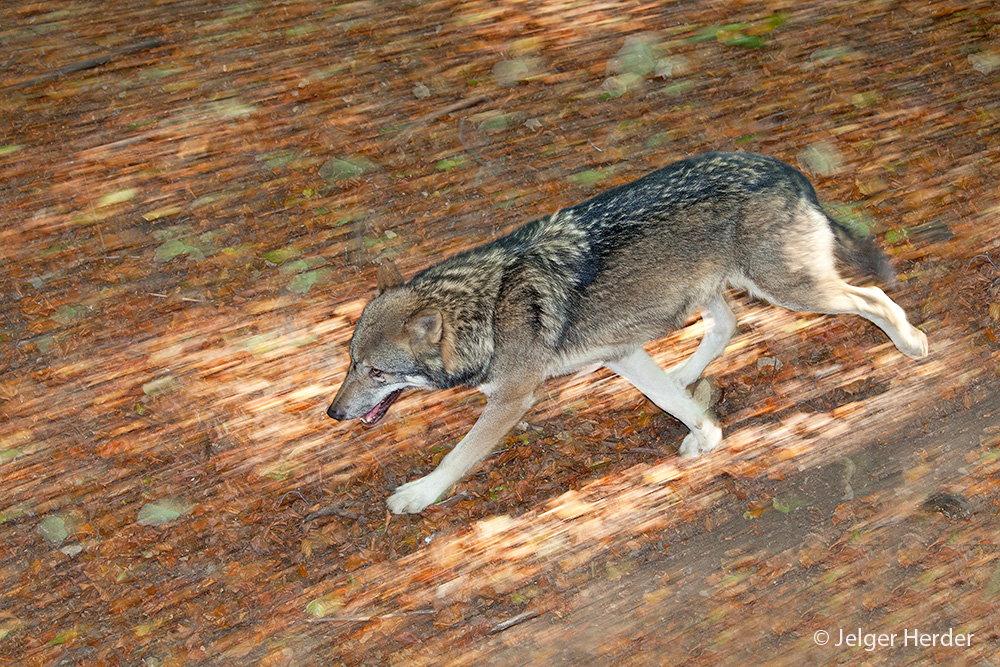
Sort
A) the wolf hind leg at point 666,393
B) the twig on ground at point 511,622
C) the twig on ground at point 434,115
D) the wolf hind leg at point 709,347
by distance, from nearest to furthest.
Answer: the twig on ground at point 511,622
the wolf hind leg at point 666,393
the wolf hind leg at point 709,347
the twig on ground at point 434,115

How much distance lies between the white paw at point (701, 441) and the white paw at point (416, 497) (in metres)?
1.69

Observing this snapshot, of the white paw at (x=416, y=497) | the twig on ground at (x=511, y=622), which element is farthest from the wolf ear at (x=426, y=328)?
the twig on ground at (x=511, y=622)

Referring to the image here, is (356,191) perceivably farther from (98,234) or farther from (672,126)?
(672,126)

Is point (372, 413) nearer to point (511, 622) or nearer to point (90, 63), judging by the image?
point (511, 622)

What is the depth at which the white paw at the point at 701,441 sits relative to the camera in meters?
4.98

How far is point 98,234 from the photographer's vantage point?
582cm

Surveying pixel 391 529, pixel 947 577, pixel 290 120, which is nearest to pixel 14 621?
pixel 391 529

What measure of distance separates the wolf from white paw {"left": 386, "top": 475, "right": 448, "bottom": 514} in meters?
0.26

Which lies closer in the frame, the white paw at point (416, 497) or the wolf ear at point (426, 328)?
the wolf ear at point (426, 328)

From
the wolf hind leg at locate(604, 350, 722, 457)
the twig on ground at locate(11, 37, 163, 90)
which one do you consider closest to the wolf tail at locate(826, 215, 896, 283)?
the wolf hind leg at locate(604, 350, 722, 457)

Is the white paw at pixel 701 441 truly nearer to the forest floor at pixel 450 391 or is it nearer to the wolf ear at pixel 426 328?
the forest floor at pixel 450 391

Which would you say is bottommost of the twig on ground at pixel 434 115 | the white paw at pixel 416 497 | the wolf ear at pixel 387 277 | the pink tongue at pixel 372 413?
the white paw at pixel 416 497

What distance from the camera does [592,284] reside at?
449 cm

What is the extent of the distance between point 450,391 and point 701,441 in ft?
5.97
